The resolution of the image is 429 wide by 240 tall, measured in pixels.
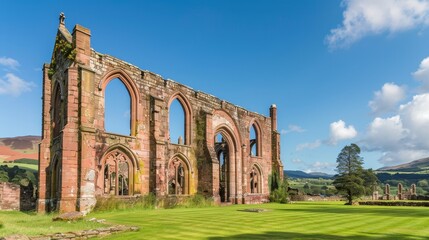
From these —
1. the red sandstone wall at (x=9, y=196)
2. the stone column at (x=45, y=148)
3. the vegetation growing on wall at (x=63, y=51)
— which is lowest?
the red sandstone wall at (x=9, y=196)

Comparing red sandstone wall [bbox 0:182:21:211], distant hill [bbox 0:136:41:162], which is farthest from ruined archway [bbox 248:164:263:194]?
distant hill [bbox 0:136:41:162]

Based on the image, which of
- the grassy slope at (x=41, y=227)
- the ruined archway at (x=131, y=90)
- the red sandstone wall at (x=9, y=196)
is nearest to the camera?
the grassy slope at (x=41, y=227)

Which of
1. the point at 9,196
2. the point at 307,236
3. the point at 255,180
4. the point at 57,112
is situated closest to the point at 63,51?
the point at 57,112

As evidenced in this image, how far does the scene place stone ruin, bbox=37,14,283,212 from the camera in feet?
55.8

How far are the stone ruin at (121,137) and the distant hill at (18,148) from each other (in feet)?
218

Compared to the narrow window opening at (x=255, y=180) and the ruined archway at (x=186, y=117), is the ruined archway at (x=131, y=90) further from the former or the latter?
the narrow window opening at (x=255, y=180)

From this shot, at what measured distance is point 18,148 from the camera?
92.5 meters

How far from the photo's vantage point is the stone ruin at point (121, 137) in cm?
1702

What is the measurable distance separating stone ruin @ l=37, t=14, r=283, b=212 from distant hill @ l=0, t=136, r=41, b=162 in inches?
2614

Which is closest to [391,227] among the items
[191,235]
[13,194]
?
[191,235]

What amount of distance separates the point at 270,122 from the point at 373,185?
28.2 m

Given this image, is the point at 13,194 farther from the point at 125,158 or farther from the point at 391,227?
the point at 391,227

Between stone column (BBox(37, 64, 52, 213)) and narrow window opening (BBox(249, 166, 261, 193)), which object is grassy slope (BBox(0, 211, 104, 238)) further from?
narrow window opening (BBox(249, 166, 261, 193))

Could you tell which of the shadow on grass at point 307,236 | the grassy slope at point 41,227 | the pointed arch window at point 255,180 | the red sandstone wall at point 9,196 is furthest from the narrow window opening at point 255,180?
the shadow on grass at point 307,236
